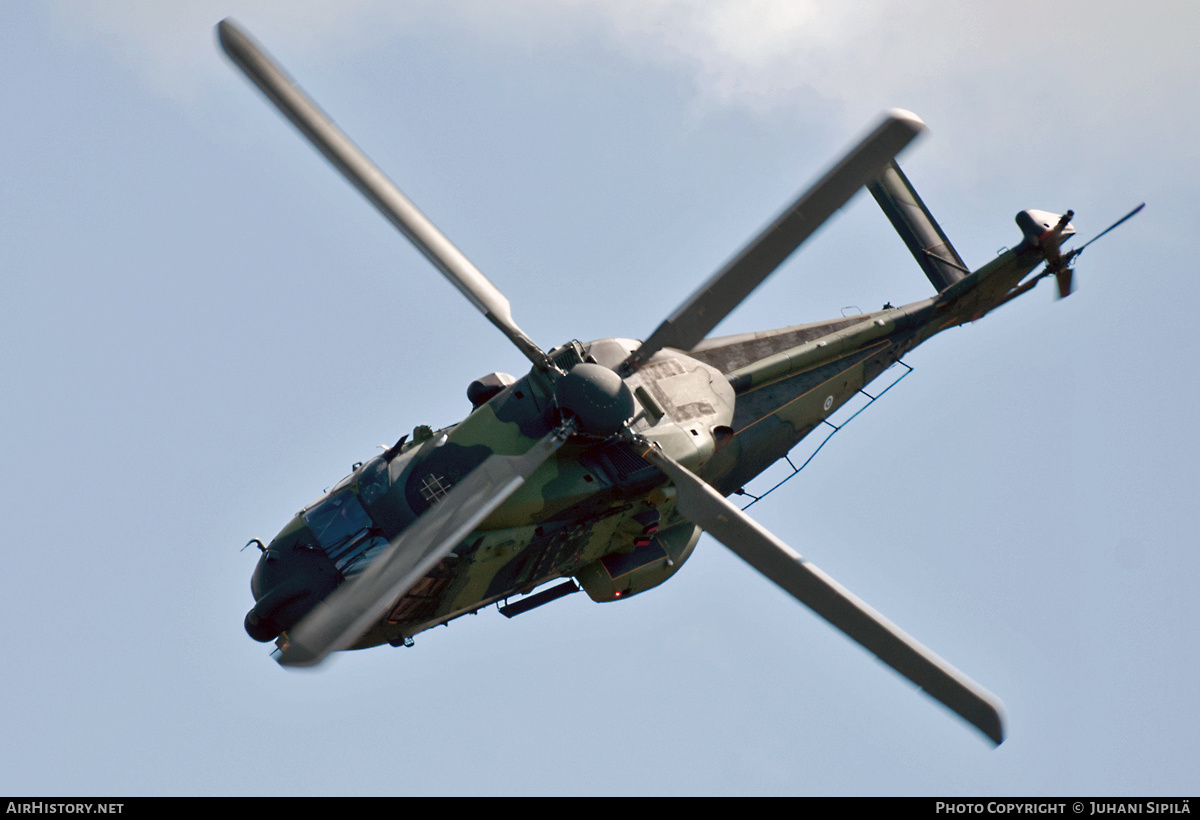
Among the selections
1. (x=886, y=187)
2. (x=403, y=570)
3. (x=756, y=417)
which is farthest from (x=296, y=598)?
(x=886, y=187)

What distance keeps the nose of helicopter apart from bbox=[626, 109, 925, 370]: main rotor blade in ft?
24.2

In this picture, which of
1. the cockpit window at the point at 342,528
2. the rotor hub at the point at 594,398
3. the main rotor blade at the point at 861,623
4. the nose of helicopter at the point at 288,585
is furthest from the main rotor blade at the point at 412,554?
the main rotor blade at the point at 861,623

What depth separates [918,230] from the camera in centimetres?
3547

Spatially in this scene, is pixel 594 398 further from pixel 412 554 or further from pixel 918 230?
pixel 918 230

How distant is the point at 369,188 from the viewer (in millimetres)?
26625

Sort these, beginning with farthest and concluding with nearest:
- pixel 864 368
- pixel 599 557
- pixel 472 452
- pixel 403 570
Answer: pixel 864 368 → pixel 599 557 → pixel 472 452 → pixel 403 570

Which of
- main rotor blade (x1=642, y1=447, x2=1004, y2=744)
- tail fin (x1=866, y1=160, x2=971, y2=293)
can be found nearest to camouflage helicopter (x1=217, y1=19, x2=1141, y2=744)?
main rotor blade (x1=642, y1=447, x2=1004, y2=744)

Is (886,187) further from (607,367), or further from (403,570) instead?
(403,570)

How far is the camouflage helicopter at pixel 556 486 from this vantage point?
2586 cm

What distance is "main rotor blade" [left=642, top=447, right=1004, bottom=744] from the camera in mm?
26156

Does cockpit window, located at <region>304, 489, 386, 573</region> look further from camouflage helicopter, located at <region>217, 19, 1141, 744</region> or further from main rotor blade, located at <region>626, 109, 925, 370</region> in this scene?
main rotor blade, located at <region>626, 109, 925, 370</region>

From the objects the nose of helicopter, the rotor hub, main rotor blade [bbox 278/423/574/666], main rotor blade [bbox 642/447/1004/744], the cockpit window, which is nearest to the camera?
main rotor blade [bbox 278/423/574/666]

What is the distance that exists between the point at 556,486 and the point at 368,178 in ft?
22.4
